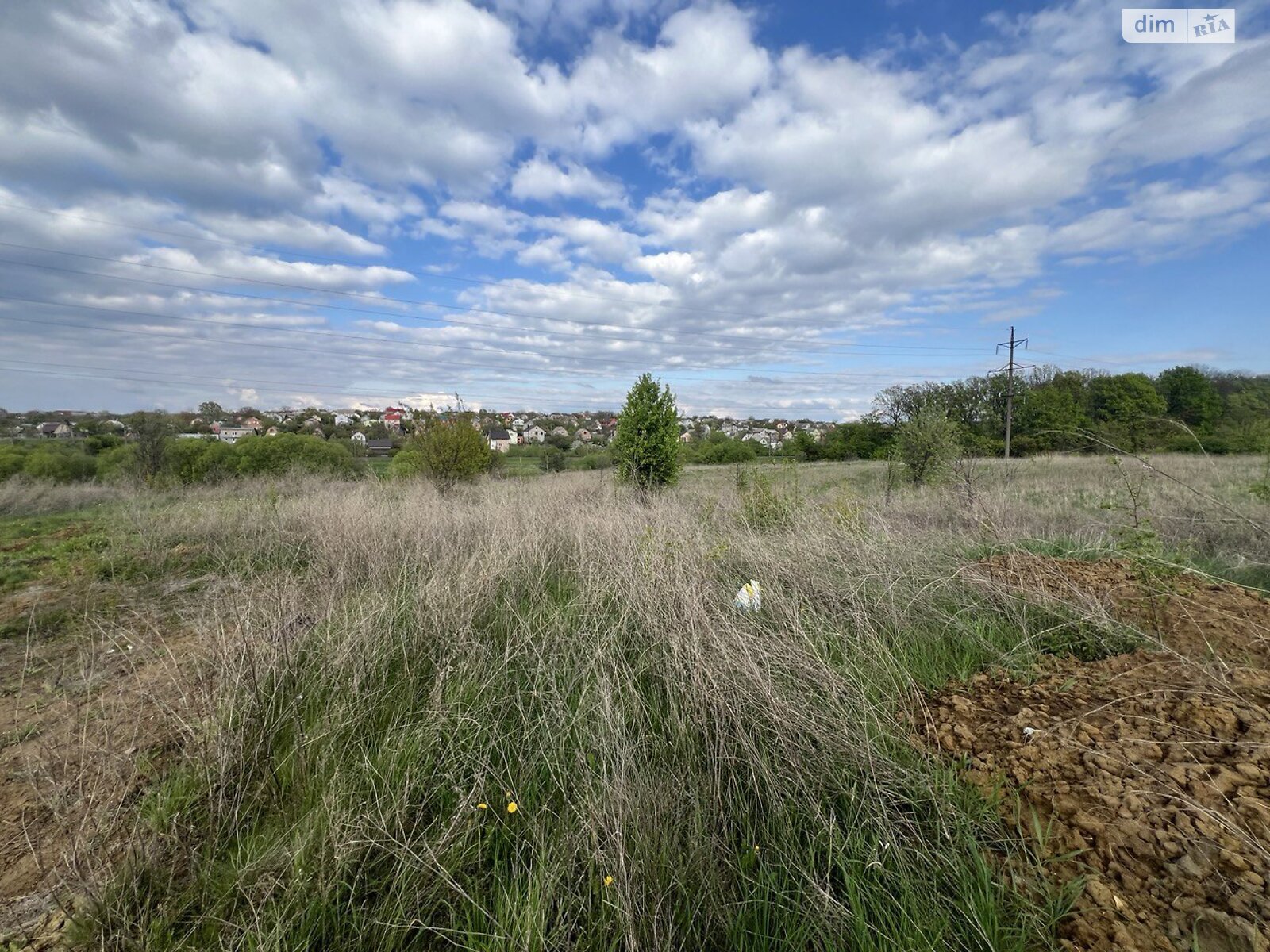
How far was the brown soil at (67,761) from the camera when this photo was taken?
1811mm

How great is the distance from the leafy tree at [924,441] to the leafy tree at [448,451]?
11.4 metres

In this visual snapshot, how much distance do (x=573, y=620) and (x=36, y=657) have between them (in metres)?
4.55

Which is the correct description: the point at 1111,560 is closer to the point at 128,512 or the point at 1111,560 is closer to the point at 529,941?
the point at 529,941

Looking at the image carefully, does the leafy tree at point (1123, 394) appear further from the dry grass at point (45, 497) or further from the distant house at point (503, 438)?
the dry grass at point (45, 497)

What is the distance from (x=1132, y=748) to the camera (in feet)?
6.18

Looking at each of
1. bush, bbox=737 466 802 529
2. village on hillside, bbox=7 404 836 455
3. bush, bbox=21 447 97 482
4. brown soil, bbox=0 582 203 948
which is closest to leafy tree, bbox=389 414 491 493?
village on hillside, bbox=7 404 836 455

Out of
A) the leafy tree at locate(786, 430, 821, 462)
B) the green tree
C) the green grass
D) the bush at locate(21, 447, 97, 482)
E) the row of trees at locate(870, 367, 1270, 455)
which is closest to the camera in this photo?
the green grass

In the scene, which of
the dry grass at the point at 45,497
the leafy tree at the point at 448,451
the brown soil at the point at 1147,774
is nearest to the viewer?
the brown soil at the point at 1147,774

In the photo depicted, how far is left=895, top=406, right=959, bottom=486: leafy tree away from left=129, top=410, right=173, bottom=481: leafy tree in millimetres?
23849

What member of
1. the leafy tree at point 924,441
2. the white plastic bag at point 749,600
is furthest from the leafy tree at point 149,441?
the leafy tree at point 924,441

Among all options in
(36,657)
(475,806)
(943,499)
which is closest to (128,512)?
(36,657)

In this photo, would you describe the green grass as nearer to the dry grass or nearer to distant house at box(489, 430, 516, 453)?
the dry grass

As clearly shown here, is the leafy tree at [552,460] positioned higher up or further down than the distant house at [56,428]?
further down

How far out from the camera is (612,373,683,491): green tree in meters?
11.0
